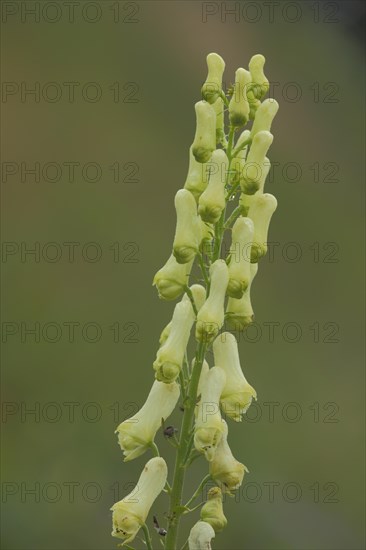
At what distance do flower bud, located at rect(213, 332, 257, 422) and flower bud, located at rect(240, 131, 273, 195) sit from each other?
1.42 ft

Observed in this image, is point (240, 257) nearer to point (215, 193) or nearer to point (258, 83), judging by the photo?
point (215, 193)

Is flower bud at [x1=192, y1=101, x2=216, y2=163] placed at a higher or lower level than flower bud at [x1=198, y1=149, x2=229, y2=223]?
higher

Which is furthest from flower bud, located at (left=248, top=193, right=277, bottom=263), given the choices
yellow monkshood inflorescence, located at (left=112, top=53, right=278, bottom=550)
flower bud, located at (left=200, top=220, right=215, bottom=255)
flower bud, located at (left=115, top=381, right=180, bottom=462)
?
flower bud, located at (left=115, top=381, right=180, bottom=462)

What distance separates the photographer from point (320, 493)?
18.7 ft

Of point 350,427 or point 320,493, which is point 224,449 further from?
point 350,427

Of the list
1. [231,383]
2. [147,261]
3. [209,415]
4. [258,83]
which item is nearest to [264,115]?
[258,83]

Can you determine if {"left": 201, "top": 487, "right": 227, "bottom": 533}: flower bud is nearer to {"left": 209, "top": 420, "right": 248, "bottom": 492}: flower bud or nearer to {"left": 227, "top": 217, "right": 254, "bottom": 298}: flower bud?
{"left": 209, "top": 420, "right": 248, "bottom": 492}: flower bud

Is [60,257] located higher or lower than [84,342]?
higher

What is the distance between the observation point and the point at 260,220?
8.58 feet

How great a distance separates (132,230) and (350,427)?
2162mm

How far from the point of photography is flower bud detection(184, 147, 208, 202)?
104 inches

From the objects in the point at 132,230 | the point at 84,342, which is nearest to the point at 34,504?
the point at 84,342

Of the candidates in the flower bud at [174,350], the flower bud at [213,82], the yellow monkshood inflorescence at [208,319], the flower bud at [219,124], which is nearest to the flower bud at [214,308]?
the yellow monkshood inflorescence at [208,319]

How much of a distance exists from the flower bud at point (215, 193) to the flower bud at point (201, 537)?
787 millimetres
